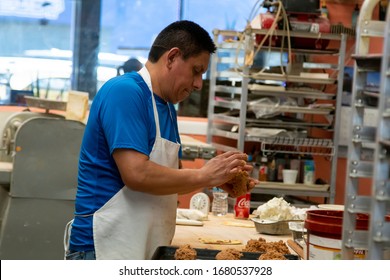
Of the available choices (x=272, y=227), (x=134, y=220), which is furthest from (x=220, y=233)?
(x=134, y=220)

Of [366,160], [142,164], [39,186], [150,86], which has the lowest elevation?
[39,186]

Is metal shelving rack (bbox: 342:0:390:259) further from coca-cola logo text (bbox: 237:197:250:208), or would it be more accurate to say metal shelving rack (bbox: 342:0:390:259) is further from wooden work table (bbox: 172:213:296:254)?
coca-cola logo text (bbox: 237:197:250:208)

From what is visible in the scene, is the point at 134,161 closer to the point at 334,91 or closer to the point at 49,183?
the point at 49,183

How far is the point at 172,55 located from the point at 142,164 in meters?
0.39

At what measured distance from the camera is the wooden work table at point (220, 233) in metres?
2.84

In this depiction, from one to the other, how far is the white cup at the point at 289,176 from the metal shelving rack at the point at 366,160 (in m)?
3.40

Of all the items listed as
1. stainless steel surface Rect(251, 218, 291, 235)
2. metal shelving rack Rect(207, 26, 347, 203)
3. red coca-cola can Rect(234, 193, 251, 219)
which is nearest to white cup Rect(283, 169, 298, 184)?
metal shelving rack Rect(207, 26, 347, 203)

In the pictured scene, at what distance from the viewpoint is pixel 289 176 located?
5.20 metres

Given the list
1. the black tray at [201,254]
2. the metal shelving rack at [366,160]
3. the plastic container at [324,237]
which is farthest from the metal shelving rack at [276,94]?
the metal shelving rack at [366,160]

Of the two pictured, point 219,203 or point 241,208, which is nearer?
point 241,208

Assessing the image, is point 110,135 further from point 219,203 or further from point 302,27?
point 302,27
